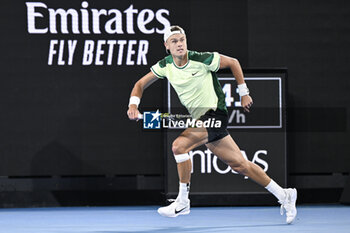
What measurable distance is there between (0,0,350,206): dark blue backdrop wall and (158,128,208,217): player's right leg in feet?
6.36

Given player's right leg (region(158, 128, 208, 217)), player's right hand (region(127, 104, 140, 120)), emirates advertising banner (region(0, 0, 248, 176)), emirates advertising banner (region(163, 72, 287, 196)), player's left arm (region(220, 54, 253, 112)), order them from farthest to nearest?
emirates advertising banner (region(0, 0, 248, 176)) → emirates advertising banner (region(163, 72, 287, 196)) → player's left arm (region(220, 54, 253, 112)) → player's right leg (region(158, 128, 208, 217)) → player's right hand (region(127, 104, 140, 120))

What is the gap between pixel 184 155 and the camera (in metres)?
5.89

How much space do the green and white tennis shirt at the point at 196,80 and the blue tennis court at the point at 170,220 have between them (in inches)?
40.7

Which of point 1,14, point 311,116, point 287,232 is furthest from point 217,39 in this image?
point 287,232

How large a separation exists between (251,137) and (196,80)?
191 cm

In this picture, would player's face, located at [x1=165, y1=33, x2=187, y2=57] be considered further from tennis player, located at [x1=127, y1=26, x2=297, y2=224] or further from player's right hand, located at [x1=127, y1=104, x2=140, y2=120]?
player's right hand, located at [x1=127, y1=104, x2=140, y2=120]

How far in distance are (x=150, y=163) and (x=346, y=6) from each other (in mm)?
2894

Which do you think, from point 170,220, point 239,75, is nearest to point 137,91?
point 239,75

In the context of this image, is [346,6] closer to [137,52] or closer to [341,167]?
[341,167]

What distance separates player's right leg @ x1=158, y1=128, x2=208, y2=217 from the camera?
5859 millimetres

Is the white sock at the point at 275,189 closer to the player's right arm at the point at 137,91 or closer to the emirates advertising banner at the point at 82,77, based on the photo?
the player's right arm at the point at 137,91

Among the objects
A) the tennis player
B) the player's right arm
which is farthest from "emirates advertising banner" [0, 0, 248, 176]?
the tennis player

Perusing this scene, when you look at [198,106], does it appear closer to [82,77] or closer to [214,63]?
[214,63]

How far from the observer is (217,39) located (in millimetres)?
7938
